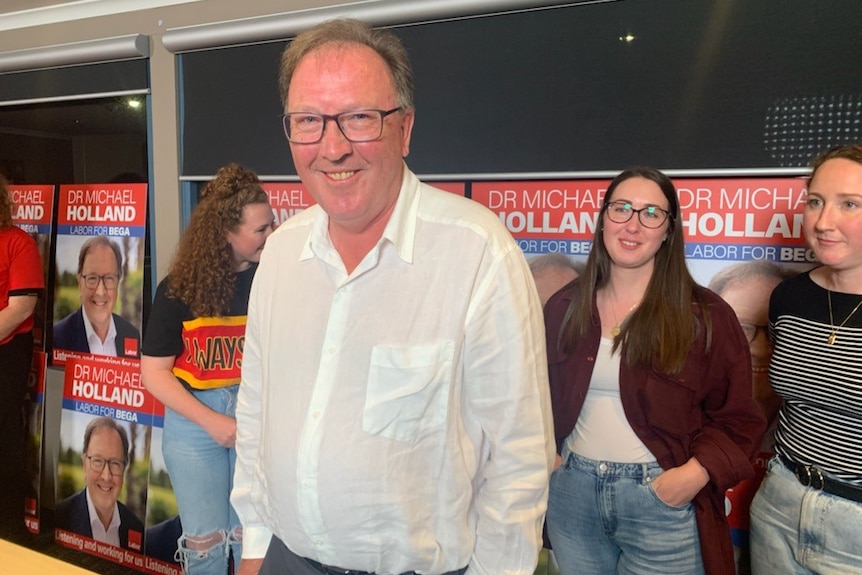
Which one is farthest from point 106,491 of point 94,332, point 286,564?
point 286,564

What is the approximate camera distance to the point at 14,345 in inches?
109

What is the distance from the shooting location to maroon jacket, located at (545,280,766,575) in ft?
4.73

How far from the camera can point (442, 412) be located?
3.34 feet

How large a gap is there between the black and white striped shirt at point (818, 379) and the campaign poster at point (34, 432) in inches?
128

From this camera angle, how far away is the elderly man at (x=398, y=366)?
100 cm

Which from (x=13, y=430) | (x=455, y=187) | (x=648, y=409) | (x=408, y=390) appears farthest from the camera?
(x=13, y=430)

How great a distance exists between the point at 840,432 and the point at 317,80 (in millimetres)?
1381

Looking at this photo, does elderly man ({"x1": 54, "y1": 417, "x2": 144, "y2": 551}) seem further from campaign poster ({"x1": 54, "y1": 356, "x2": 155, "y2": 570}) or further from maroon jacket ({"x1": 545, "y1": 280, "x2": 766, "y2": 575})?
maroon jacket ({"x1": 545, "y1": 280, "x2": 766, "y2": 575})

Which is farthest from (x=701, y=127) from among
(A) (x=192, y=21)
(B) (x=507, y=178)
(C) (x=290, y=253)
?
(A) (x=192, y=21)

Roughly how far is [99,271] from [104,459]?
0.91m

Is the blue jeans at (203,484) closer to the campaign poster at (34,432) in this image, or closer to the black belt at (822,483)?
the campaign poster at (34,432)

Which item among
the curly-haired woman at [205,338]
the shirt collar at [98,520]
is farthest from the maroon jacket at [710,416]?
the shirt collar at [98,520]

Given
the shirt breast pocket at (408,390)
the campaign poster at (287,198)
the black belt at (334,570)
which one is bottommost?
the black belt at (334,570)

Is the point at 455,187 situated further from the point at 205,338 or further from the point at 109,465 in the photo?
the point at 109,465
